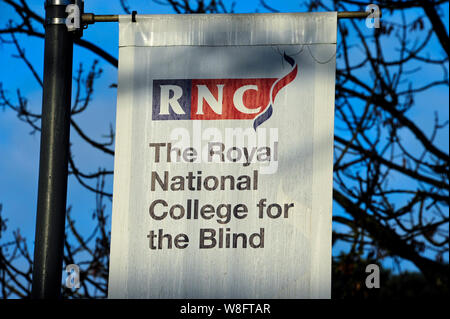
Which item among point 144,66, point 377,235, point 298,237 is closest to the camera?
point 298,237

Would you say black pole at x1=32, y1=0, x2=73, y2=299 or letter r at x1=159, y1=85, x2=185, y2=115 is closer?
black pole at x1=32, y1=0, x2=73, y2=299

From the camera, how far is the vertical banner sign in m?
3.80

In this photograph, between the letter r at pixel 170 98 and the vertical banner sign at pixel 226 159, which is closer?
the vertical banner sign at pixel 226 159

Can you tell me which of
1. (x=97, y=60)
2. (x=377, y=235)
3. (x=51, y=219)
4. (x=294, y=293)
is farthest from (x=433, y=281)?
(x=51, y=219)

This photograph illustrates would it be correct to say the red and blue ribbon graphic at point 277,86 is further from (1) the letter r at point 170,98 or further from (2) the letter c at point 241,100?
(1) the letter r at point 170,98

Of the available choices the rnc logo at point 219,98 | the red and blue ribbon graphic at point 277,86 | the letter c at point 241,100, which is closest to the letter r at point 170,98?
the rnc logo at point 219,98

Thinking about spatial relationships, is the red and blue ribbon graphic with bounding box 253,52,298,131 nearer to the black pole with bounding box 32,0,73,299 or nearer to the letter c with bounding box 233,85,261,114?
the letter c with bounding box 233,85,261,114

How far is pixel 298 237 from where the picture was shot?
378cm

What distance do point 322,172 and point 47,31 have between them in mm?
1659

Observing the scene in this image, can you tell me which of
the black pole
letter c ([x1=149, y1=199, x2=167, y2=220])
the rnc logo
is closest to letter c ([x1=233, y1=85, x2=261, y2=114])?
the rnc logo

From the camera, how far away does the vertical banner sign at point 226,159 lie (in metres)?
3.80

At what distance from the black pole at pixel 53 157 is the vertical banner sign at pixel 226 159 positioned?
0.28 m

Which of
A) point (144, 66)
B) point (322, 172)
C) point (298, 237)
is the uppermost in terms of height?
point (144, 66)

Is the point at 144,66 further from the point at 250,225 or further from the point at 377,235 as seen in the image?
the point at 377,235
